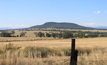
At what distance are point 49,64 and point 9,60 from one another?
156 centimetres

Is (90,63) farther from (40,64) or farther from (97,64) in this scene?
(40,64)

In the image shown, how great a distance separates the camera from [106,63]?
7934 mm

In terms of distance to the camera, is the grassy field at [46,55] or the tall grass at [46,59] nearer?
the tall grass at [46,59]

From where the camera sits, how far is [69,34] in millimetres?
115312

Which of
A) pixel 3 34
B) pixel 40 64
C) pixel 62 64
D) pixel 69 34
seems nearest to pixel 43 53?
pixel 62 64

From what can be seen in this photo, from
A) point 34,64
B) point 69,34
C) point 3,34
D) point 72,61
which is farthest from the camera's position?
point 3,34

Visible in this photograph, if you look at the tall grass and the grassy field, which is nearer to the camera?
the tall grass

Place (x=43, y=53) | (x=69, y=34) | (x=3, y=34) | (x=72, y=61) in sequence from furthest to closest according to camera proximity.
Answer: (x=3, y=34) → (x=69, y=34) → (x=43, y=53) → (x=72, y=61)

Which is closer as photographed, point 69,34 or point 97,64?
point 97,64

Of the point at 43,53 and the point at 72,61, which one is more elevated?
the point at 72,61

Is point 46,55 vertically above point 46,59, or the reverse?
point 46,59

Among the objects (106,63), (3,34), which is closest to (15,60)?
(106,63)

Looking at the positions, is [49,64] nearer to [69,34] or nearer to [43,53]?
[43,53]

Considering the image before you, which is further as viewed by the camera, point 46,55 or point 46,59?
point 46,55
